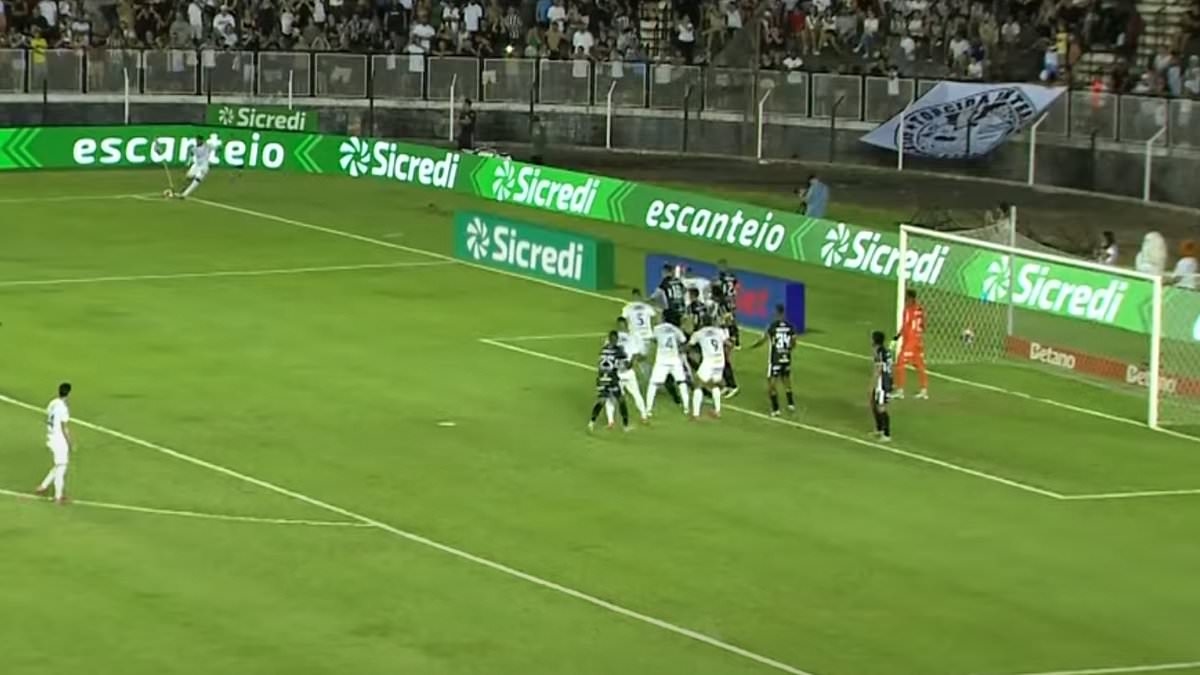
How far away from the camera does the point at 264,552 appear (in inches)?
1282

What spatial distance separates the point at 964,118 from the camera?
225ft

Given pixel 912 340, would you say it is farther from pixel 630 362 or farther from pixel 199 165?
pixel 199 165

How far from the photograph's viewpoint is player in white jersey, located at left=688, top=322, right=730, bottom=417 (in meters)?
40.2

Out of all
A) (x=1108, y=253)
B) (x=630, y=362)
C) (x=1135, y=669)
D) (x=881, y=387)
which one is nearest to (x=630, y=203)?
(x=1108, y=253)

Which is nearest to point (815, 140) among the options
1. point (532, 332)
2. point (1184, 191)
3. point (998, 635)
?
point (1184, 191)

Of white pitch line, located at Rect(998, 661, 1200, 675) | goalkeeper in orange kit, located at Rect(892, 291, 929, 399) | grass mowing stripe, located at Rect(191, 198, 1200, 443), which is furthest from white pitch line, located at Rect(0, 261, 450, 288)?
white pitch line, located at Rect(998, 661, 1200, 675)

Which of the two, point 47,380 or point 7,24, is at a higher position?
point 7,24

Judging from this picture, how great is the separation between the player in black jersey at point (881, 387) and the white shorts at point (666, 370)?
2.78 metres

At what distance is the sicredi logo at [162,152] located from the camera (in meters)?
70.6

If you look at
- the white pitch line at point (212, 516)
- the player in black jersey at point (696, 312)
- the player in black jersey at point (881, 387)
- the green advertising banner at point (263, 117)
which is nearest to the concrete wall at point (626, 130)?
the green advertising banner at point (263, 117)

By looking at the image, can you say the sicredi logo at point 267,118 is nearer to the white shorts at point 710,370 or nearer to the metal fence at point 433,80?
the metal fence at point 433,80

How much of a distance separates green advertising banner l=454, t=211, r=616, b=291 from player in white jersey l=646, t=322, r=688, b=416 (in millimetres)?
12575

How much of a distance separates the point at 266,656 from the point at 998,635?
748cm

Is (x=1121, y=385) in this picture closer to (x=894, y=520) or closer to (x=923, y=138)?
(x=894, y=520)
